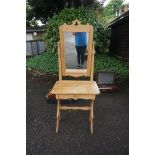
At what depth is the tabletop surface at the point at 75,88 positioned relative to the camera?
3029mm

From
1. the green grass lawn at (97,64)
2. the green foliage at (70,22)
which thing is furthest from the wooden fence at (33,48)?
the green foliage at (70,22)

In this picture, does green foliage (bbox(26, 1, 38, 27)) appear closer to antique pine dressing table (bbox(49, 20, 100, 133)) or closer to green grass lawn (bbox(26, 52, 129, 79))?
green grass lawn (bbox(26, 52, 129, 79))

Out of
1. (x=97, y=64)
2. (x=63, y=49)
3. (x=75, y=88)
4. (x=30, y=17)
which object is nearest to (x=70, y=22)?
(x=97, y=64)

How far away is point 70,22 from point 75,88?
3911mm

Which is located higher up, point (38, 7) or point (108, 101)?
point (38, 7)

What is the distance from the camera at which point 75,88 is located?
10.3 ft

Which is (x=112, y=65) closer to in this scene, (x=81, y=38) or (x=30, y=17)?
(x=81, y=38)

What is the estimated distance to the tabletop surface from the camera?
3.03m

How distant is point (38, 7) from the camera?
8859 millimetres

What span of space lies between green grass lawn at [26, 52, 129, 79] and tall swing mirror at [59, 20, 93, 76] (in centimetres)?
187
